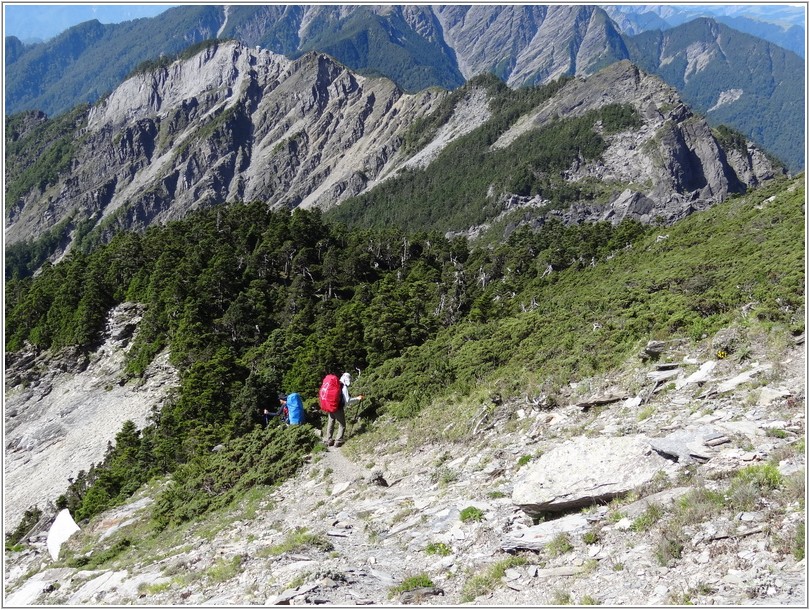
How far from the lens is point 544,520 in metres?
11.8

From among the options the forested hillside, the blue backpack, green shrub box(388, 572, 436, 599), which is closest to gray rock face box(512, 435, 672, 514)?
green shrub box(388, 572, 436, 599)

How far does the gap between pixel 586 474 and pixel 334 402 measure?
37.9 ft

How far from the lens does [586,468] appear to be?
12.0m

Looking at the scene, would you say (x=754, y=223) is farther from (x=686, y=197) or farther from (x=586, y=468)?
(x=686, y=197)

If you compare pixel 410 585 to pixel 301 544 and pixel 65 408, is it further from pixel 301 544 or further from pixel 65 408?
pixel 65 408

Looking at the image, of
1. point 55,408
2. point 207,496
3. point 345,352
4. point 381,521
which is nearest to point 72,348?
point 55,408

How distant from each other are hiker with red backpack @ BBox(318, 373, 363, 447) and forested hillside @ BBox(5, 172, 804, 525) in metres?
1.40

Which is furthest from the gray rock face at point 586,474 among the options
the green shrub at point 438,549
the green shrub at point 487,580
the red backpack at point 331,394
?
the red backpack at point 331,394

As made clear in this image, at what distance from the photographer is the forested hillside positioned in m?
22.6

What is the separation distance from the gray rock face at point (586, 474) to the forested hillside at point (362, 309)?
6.85 m

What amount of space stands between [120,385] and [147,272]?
53.9 ft

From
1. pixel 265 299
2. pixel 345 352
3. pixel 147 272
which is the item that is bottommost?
pixel 345 352

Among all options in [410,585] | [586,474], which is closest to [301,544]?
[410,585]

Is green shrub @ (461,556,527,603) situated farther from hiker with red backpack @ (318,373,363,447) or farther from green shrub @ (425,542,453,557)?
hiker with red backpack @ (318,373,363,447)
